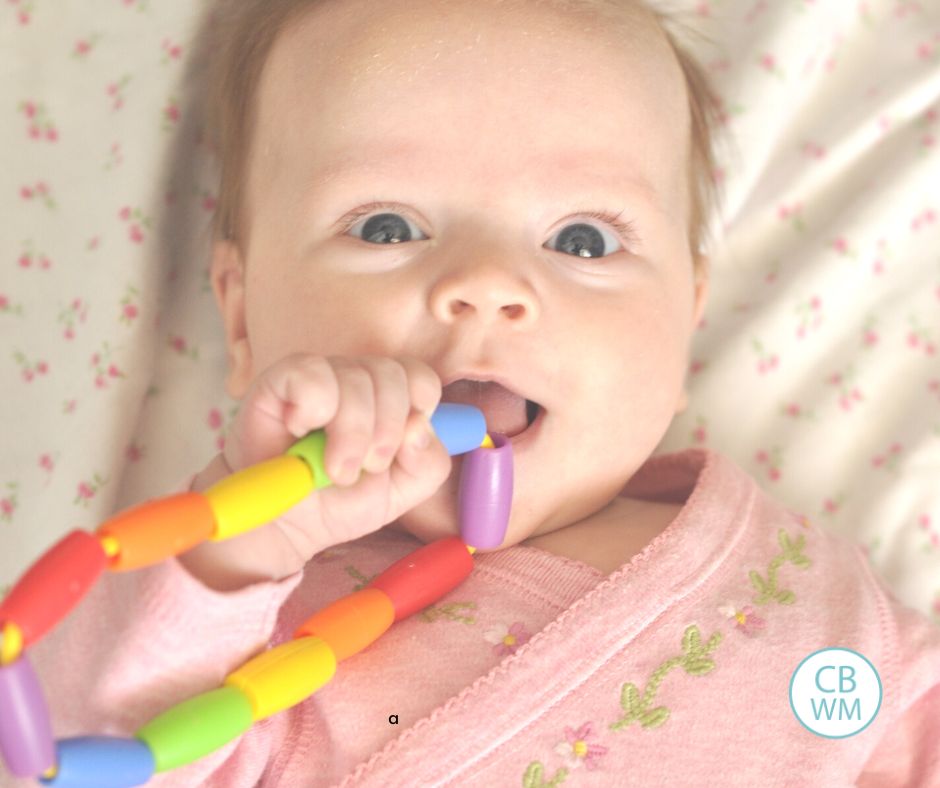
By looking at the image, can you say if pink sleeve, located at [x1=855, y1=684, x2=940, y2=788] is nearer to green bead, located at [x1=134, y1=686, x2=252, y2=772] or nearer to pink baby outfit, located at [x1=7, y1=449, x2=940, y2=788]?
pink baby outfit, located at [x1=7, y1=449, x2=940, y2=788]

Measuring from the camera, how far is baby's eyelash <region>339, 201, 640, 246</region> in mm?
1278

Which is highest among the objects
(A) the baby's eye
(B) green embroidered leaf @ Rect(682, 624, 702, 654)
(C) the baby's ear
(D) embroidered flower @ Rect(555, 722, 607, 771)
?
(A) the baby's eye

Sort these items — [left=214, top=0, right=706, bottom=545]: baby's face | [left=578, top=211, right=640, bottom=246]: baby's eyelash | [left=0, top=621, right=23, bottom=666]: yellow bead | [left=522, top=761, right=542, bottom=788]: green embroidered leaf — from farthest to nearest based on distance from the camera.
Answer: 1. [left=578, top=211, right=640, bottom=246]: baby's eyelash
2. [left=214, top=0, right=706, bottom=545]: baby's face
3. [left=522, top=761, right=542, bottom=788]: green embroidered leaf
4. [left=0, top=621, right=23, bottom=666]: yellow bead

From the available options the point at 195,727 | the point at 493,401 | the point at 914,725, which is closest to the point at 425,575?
the point at 493,401

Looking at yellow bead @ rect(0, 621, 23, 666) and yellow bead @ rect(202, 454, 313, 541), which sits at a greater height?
yellow bead @ rect(202, 454, 313, 541)

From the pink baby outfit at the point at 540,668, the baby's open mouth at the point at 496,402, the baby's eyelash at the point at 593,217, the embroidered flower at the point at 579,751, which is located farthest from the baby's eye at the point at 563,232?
the embroidered flower at the point at 579,751

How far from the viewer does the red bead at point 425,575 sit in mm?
1170

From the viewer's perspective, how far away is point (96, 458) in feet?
5.30

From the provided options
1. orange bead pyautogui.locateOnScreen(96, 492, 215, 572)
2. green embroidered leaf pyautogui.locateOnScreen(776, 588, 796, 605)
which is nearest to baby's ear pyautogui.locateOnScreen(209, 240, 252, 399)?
orange bead pyautogui.locateOnScreen(96, 492, 215, 572)

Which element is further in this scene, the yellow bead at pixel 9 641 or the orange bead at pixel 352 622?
the orange bead at pixel 352 622

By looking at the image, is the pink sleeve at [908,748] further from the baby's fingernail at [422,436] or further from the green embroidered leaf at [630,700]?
the baby's fingernail at [422,436]

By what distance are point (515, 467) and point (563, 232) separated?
0.28m

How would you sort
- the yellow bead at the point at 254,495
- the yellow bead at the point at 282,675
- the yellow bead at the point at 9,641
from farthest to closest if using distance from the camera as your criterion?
the yellow bead at the point at 282,675
the yellow bead at the point at 254,495
the yellow bead at the point at 9,641

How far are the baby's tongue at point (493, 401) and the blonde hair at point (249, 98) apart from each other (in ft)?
1.32
